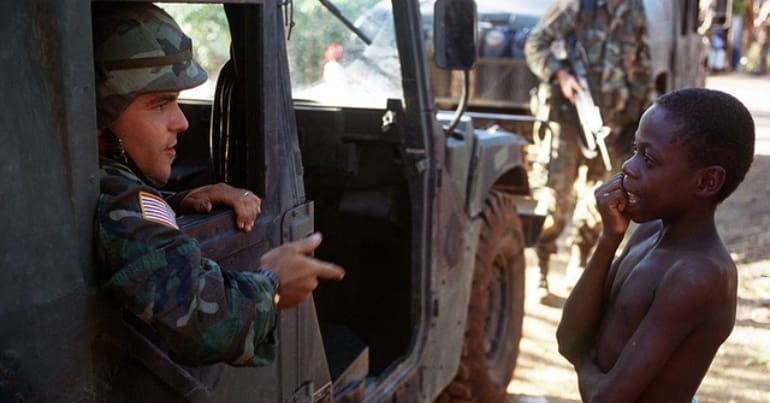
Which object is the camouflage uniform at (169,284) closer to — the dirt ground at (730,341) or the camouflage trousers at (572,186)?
the dirt ground at (730,341)

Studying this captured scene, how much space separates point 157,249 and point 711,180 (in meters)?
1.15

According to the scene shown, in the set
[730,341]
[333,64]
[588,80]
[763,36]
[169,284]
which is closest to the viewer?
[169,284]

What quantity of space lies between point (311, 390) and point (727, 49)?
24411mm

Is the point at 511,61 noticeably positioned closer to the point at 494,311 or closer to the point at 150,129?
the point at 494,311

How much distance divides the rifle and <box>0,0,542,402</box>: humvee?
1.47 m

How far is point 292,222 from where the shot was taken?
2.33 metres

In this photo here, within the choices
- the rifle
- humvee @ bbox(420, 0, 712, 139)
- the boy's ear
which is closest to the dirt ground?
the rifle

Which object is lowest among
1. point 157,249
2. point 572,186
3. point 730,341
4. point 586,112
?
point 730,341

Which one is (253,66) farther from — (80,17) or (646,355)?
(646,355)

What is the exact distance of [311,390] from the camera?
2.51m

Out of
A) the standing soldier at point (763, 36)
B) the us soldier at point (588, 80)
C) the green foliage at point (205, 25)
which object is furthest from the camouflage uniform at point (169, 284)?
the standing soldier at point (763, 36)

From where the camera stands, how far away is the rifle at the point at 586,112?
6398mm

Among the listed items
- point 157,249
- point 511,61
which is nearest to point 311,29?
point 157,249

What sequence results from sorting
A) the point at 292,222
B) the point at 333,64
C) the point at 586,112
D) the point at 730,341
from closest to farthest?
the point at 292,222 → the point at 333,64 → the point at 730,341 → the point at 586,112
